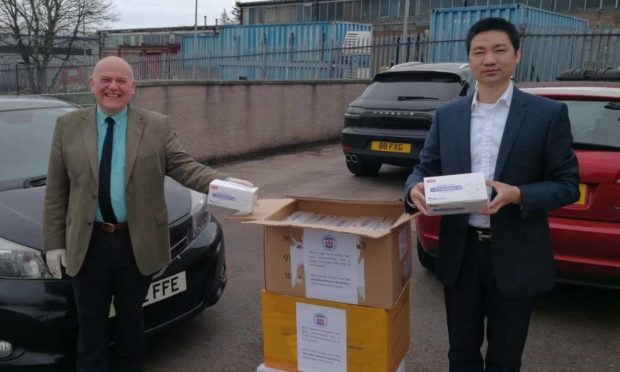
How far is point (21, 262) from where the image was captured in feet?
8.29

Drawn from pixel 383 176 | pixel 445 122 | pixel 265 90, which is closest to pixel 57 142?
pixel 445 122

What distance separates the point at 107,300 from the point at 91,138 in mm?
712

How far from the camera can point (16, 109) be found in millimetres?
3818

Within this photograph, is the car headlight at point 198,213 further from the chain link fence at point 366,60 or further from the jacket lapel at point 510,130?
the chain link fence at point 366,60

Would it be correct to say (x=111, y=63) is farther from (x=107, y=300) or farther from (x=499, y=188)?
(x=499, y=188)

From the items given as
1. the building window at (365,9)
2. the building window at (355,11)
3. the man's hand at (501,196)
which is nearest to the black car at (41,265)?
the man's hand at (501,196)

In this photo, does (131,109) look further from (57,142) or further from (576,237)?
(576,237)

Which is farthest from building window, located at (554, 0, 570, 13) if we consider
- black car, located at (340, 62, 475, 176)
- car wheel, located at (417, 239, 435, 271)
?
car wheel, located at (417, 239, 435, 271)

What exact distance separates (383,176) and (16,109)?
5.46 m

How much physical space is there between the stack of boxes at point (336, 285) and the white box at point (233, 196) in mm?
78

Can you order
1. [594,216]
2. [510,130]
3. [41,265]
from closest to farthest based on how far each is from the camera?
[510,130], [41,265], [594,216]

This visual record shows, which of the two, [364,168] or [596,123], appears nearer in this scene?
[596,123]

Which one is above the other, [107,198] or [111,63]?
[111,63]

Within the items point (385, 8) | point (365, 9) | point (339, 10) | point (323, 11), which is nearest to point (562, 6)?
point (385, 8)
